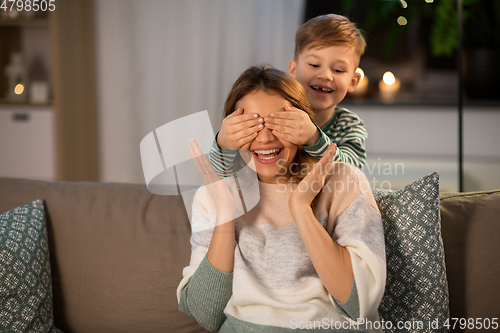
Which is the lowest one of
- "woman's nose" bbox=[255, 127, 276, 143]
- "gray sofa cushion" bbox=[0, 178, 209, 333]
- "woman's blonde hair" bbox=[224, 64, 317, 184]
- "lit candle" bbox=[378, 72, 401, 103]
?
"gray sofa cushion" bbox=[0, 178, 209, 333]

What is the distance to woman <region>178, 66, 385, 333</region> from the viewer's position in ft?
2.93

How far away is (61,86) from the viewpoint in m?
2.57

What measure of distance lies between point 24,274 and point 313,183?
75 centimetres

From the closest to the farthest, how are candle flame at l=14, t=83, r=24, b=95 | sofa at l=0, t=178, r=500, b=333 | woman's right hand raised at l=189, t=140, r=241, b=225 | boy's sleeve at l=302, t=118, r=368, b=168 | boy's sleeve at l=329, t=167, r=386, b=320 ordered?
boy's sleeve at l=329, t=167, r=386, b=320 < woman's right hand raised at l=189, t=140, r=241, b=225 < sofa at l=0, t=178, r=500, b=333 < boy's sleeve at l=302, t=118, r=368, b=168 < candle flame at l=14, t=83, r=24, b=95

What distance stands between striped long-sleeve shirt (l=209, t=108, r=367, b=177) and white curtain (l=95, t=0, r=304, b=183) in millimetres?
1241

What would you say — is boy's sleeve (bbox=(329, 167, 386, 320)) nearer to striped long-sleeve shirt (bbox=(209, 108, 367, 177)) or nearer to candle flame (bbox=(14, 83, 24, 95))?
striped long-sleeve shirt (bbox=(209, 108, 367, 177))

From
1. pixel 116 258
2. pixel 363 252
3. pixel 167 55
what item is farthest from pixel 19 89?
pixel 363 252

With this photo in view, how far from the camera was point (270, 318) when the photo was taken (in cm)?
92

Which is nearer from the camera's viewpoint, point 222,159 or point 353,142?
point 222,159

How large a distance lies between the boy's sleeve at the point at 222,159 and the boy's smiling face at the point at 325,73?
380 millimetres

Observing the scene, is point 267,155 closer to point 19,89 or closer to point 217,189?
point 217,189

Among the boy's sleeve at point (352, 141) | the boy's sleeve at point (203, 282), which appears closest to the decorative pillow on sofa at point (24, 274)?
the boy's sleeve at point (203, 282)

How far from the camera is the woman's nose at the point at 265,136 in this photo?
3.05 ft

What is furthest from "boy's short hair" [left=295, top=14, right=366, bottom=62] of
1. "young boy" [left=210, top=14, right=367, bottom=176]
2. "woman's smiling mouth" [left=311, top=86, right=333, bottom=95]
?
"woman's smiling mouth" [left=311, top=86, right=333, bottom=95]
